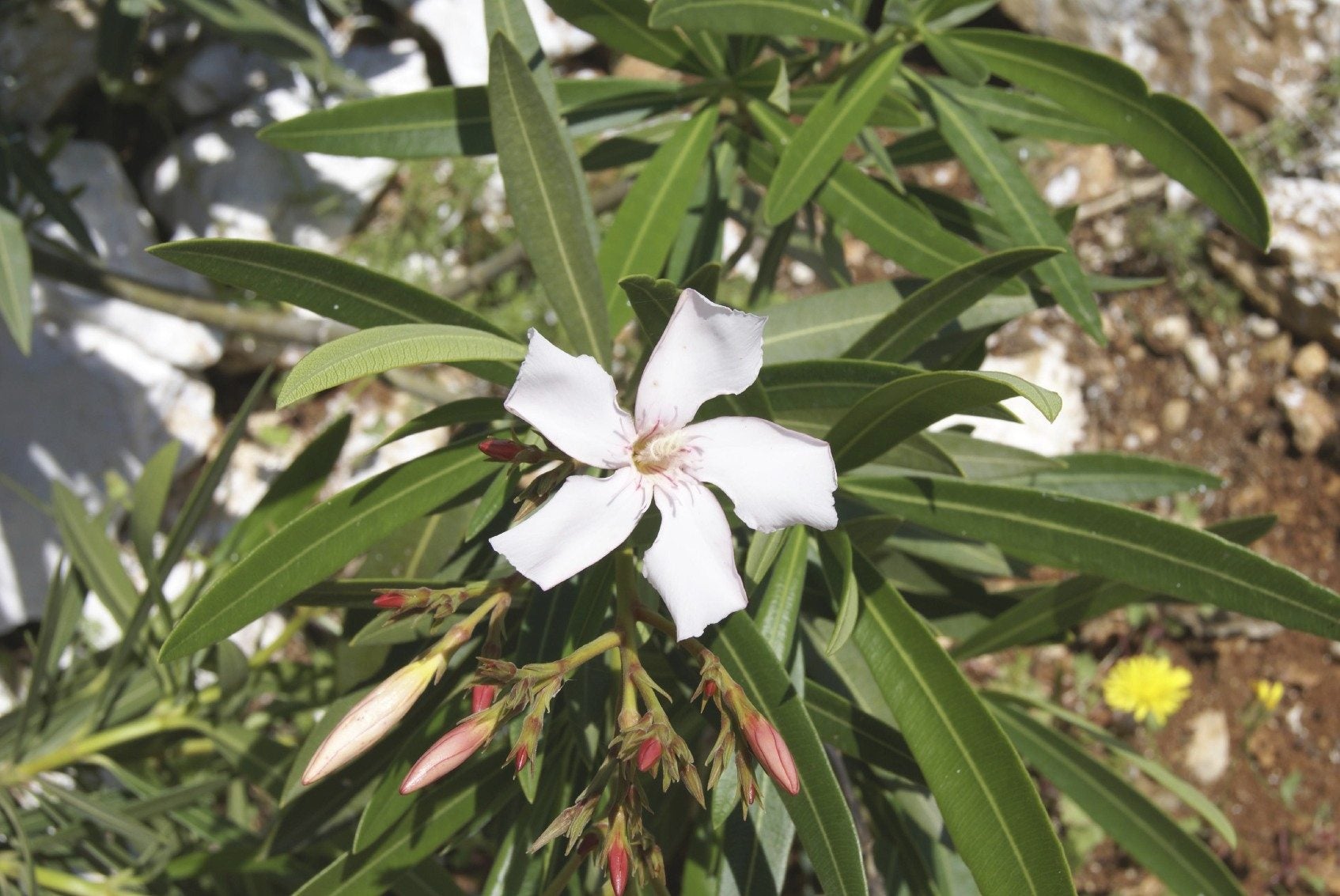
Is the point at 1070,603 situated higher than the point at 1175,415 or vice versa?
the point at 1175,415

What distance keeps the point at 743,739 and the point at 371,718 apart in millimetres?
329

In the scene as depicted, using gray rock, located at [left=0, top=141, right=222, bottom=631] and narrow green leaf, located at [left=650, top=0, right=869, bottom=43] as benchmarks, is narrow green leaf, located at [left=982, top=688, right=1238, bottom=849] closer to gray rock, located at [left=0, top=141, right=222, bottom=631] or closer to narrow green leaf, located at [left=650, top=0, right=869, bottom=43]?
narrow green leaf, located at [left=650, top=0, right=869, bottom=43]

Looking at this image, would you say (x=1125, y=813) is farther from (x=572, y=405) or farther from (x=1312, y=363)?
(x=1312, y=363)

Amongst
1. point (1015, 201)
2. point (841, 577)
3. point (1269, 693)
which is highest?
point (1015, 201)

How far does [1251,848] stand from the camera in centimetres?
258

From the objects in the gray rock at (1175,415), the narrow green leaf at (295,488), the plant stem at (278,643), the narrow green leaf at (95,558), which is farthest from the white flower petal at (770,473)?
the gray rock at (1175,415)

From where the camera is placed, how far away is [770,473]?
0.90 metres

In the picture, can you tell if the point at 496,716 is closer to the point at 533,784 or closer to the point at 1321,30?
the point at 533,784

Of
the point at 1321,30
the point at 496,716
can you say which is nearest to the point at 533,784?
the point at 496,716

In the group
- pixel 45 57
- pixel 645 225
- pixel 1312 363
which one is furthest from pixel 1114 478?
pixel 45 57

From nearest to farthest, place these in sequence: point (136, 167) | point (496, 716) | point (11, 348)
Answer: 1. point (496, 716)
2. point (11, 348)
3. point (136, 167)

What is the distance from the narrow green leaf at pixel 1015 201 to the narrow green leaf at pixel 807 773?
58cm

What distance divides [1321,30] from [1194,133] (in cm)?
→ 254

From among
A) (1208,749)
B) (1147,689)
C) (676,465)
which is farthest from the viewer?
(1208,749)
